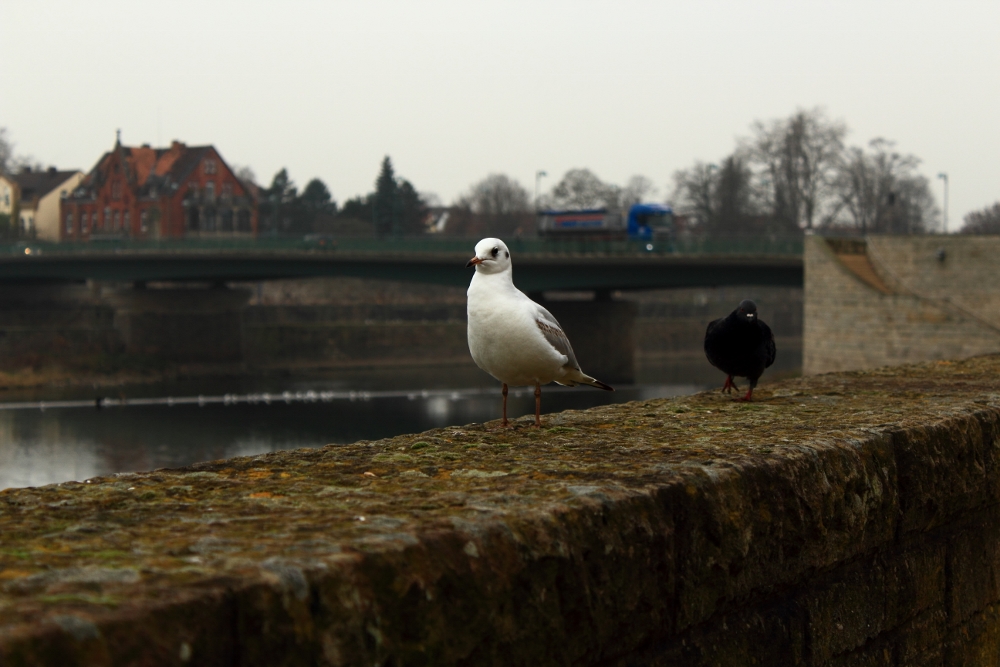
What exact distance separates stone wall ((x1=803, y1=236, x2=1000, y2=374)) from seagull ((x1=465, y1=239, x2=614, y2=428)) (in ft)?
119

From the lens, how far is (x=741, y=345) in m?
6.75

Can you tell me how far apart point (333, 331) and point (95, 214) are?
35.7 m

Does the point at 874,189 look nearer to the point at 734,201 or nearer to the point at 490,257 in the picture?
the point at 734,201

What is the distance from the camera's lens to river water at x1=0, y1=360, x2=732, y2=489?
36969 millimetres

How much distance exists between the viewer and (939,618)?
3.79 meters

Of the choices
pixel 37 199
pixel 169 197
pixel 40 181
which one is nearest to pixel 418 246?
pixel 169 197

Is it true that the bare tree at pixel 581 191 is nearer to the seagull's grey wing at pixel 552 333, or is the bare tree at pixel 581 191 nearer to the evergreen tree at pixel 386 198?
the evergreen tree at pixel 386 198

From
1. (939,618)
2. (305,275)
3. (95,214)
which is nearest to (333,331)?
(305,275)

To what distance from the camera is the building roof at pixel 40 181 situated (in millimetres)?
111500

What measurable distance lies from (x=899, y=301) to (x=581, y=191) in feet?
227

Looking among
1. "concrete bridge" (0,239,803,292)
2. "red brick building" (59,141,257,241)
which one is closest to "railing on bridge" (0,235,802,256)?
"concrete bridge" (0,239,803,292)

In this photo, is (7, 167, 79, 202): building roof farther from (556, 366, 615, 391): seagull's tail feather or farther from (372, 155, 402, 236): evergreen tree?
(556, 366, 615, 391): seagull's tail feather

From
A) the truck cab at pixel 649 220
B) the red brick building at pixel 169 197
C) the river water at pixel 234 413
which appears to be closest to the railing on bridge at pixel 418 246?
the truck cab at pixel 649 220

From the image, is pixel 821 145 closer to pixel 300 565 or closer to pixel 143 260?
pixel 143 260
